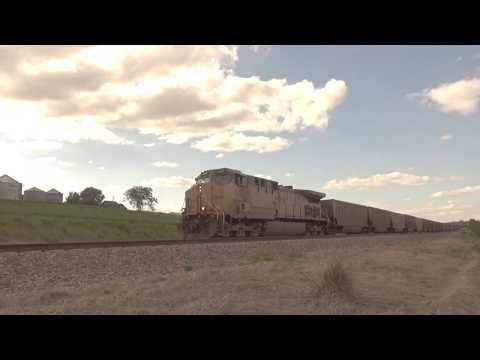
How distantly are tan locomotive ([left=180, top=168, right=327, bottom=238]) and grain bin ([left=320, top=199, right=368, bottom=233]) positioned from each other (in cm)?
1078

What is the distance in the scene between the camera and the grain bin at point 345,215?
38.9 metres

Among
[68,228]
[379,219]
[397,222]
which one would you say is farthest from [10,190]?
[397,222]

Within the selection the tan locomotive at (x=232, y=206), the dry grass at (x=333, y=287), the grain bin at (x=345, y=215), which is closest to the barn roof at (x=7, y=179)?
the grain bin at (x=345, y=215)

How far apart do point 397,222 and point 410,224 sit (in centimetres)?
695

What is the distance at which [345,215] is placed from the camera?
4047cm

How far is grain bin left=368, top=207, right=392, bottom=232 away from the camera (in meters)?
46.7

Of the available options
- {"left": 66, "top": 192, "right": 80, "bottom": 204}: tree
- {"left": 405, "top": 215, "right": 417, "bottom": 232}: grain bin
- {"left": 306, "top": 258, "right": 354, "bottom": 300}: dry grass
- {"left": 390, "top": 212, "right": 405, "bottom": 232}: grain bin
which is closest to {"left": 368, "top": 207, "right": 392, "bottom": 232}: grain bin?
{"left": 390, "top": 212, "right": 405, "bottom": 232}: grain bin

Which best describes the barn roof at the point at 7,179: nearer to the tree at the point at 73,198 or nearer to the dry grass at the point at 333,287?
the tree at the point at 73,198

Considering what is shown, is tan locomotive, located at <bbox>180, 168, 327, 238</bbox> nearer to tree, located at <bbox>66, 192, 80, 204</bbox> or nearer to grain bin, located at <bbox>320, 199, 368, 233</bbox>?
grain bin, located at <bbox>320, 199, 368, 233</bbox>

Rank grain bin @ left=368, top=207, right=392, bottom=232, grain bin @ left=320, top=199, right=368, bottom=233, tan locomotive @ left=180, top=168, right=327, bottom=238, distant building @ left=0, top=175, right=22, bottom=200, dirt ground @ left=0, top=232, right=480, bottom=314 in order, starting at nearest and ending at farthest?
dirt ground @ left=0, top=232, right=480, bottom=314, tan locomotive @ left=180, top=168, right=327, bottom=238, grain bin @ left=320, top=199, right=368, bottom=233, grain bin @ left=368, top=207, right=392, bottom=232, distant building @ left=0, top=175, right=22, bottom=200

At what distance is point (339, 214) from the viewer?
39.4 meters

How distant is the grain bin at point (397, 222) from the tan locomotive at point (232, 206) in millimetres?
27686
